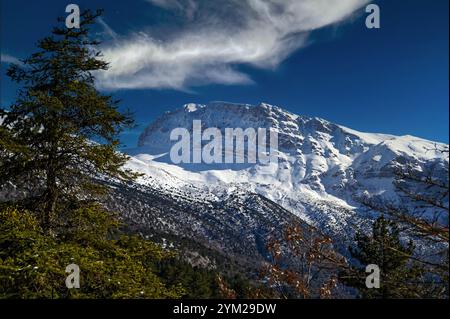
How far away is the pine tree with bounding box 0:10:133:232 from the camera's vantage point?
15.0m

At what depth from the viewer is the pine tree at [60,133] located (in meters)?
15.0

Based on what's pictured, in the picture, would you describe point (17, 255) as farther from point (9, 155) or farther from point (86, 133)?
point (86, 133)

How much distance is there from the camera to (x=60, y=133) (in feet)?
49.1

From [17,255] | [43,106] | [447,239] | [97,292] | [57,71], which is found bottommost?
[97,292]

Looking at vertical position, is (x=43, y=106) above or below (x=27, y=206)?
above

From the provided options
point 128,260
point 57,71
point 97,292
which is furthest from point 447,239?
point 57,71

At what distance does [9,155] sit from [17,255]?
483 cm

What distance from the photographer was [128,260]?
13.6 metres
